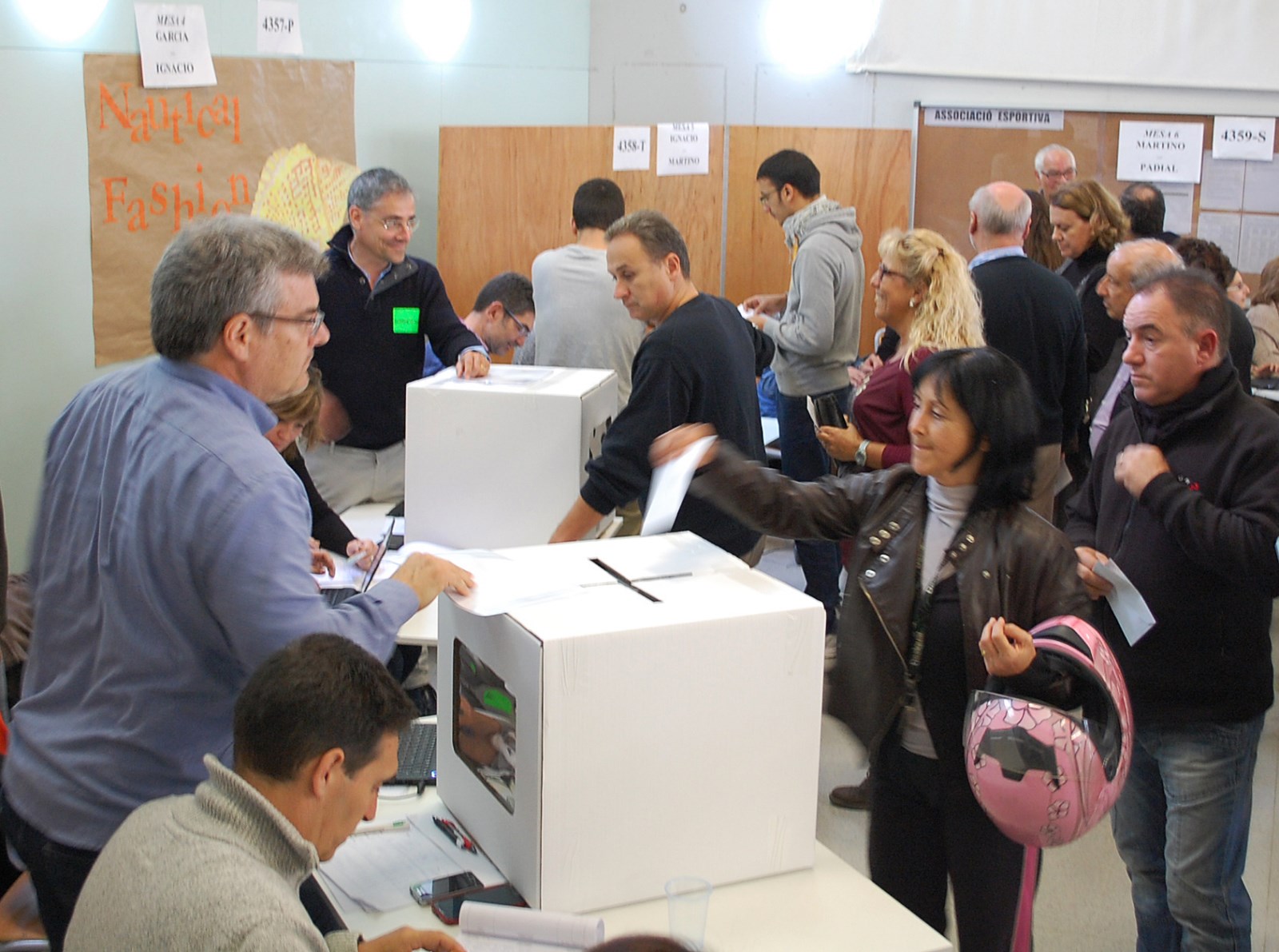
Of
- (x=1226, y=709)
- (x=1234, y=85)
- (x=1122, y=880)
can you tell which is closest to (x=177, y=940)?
(x=1226, y=709)

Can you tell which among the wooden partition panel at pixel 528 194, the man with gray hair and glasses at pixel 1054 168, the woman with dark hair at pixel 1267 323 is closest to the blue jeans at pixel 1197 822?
the woman with dark hair at pixel 1267 323

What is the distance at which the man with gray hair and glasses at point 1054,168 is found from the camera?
16.5 feet

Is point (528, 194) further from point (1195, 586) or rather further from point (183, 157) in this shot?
point (1195, 586)

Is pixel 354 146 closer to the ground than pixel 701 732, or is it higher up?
higher up

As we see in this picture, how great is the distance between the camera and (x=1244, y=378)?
9.64 ft

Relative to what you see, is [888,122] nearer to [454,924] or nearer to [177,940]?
[454,924]

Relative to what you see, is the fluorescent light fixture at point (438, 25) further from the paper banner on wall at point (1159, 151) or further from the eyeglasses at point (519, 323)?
the paper banner on wall at point (1159, 151)

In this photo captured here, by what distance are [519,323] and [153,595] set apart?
308 centimetres

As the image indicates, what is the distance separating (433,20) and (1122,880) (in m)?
4.26

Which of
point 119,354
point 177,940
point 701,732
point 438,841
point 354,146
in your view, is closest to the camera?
point 177,940

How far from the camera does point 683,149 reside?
17.3 feet

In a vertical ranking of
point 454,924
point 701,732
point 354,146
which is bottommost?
point 454,924

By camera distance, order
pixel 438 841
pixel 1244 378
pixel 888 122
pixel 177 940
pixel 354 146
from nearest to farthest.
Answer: pixel 177 940, pixel 438 841, pixel 1244 378, pixel 354 146, pixel 888 122

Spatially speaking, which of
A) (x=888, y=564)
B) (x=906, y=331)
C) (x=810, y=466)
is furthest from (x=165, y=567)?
(x=810, y=466)
